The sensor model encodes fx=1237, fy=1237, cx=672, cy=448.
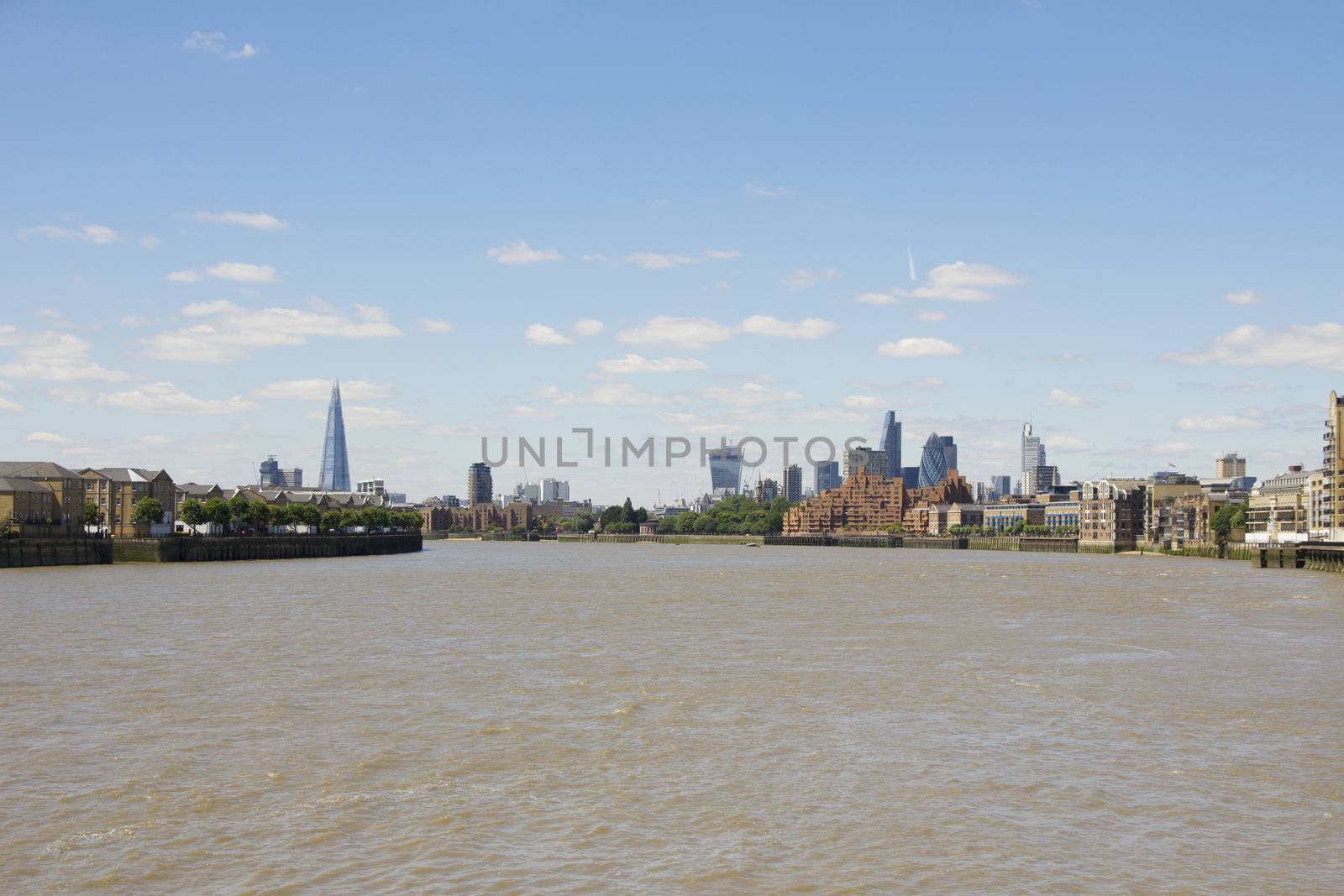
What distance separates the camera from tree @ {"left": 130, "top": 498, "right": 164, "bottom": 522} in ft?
448

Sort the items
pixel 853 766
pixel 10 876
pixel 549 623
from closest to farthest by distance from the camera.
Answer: pixel 10 876 → pixel 853 766 → pixel 549 623

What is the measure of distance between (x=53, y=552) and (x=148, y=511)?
3046 centimetres

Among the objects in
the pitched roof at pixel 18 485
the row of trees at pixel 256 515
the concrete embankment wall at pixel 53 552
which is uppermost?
the pitched roof at pixel 18 485

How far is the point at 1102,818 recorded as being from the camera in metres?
19.7

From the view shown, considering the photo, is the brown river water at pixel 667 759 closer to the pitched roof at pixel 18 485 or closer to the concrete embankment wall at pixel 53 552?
the concrete embankment wall at pixel 53 552

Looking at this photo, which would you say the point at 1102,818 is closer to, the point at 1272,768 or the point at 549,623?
the point at 1272,768

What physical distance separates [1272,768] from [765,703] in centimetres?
1133

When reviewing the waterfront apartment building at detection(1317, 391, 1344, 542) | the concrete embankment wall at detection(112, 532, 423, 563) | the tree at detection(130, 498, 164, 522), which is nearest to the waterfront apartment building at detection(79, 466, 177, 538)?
the tree at detection(130, 498, 164, 522)

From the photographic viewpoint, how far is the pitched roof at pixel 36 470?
134250 mm

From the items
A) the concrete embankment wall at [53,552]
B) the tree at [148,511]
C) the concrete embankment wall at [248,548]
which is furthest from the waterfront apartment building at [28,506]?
the concrete embankment wall at [248,548]

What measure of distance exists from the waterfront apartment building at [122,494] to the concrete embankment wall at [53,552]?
1052 inches

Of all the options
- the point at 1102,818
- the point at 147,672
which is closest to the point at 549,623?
the point at 147,672

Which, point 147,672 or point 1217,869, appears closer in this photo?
point 1217,869

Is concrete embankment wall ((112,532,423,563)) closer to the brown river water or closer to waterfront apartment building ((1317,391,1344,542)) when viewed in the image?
the brown river water
